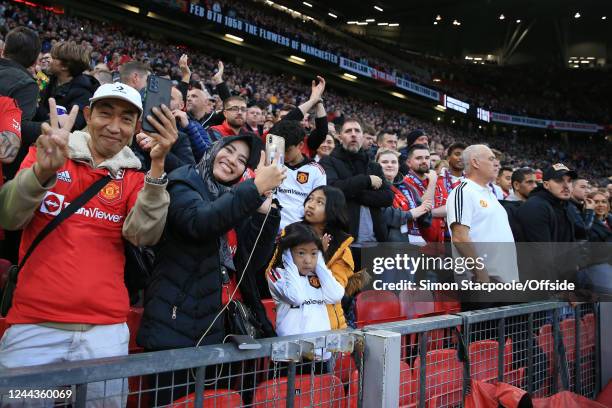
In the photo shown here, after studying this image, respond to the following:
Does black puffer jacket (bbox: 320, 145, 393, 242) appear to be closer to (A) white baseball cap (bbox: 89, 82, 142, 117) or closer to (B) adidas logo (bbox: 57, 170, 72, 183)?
(A) white baseball cap (bbox: 89, 82, 142, 117)

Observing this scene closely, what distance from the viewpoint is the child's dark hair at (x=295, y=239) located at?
8.53ft

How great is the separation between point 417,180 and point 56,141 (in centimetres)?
387

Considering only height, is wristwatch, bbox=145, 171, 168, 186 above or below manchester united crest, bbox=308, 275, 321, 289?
above

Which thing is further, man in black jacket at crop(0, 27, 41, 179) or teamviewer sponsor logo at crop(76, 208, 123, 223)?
man in black jacket at crop(0, 27, 41, 179)

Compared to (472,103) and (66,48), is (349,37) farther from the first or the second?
(66,48)

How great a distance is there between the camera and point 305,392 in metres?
1.73

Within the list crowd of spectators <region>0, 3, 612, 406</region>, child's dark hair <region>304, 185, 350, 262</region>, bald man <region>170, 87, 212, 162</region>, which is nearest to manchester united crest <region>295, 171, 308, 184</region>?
crowd of spectators <region>0, 3, 612, 406</region>

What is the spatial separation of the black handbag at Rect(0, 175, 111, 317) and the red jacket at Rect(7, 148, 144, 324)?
0.06 feet

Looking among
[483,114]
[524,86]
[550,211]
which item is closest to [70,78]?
[550,211]

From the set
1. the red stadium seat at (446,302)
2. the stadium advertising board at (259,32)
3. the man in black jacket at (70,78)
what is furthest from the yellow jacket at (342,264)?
the stadium advertising board at (259,32)

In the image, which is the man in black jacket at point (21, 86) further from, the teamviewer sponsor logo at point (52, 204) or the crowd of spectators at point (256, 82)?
the crowd of spectators at point (256, 82)

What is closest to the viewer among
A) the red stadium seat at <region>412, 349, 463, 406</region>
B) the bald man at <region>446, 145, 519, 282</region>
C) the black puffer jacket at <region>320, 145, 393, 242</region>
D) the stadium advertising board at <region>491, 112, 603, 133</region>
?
the red stadium seat at <region>412, 349, 463, 406</region>

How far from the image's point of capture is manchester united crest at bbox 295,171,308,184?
3.70 m

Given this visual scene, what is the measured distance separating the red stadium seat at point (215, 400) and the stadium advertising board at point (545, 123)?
36192 millimetres
